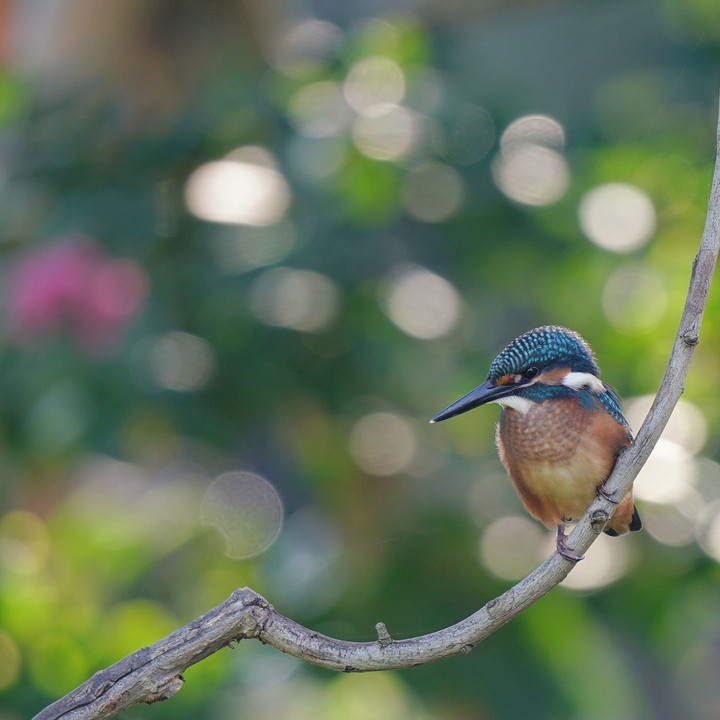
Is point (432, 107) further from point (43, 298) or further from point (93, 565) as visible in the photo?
point (93, 565)

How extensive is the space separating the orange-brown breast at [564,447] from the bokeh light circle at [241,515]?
1972mm

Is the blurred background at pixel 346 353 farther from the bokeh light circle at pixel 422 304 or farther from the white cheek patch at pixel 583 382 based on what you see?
the white cheek patch at pixel 583 382

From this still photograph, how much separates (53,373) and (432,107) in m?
1.20

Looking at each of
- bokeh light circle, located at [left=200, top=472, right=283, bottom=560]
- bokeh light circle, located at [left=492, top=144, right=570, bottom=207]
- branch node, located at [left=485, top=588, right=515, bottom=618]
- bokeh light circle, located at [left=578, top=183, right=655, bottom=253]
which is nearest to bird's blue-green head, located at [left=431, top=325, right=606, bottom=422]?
branch node, located at [left=485, top=588, right=515, bottom=618]

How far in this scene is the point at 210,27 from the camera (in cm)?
341

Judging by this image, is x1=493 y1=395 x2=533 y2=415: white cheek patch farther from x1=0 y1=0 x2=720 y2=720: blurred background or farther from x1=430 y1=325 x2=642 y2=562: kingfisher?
x1=0 y1=0 x2=720 y2=720: blurred background

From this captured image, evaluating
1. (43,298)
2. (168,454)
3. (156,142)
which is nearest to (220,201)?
(156,142)

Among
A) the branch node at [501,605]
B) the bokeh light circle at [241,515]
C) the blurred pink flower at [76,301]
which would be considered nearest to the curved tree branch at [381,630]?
the branch node at [501,605]

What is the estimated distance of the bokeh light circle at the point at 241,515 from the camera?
2705 millimetres

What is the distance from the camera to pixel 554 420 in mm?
774

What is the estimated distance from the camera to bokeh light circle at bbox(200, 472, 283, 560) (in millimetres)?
2705

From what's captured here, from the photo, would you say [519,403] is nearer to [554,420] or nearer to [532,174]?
[554,420]

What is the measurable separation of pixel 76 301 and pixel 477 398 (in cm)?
180

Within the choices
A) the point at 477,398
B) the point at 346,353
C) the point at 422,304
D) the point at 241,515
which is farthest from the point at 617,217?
the point at 477,398
